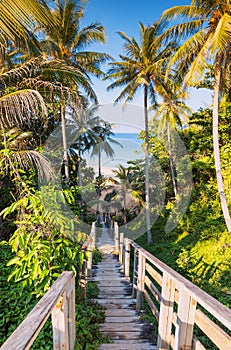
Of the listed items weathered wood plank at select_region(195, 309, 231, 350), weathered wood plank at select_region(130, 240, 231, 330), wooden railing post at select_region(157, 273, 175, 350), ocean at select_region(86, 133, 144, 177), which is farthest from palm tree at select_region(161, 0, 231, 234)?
ocean at select_region(86, 133, 144, 177)

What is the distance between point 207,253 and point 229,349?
803cm

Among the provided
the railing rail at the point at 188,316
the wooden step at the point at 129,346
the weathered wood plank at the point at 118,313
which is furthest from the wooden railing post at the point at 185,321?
the weathered wood plank at the point at 118,313

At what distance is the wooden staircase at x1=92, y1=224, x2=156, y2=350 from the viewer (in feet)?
7.85

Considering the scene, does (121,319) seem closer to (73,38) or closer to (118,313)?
(118,313)

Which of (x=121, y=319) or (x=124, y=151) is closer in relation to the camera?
(x=121, y=319)

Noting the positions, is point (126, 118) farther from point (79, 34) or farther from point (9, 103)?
point (9, 103)

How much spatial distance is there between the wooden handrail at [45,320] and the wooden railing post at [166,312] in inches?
29.8

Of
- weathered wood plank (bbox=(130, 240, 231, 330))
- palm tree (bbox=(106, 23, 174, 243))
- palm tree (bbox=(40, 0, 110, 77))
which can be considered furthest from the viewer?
palm tree (bbox=(106, 23, 174, 243))

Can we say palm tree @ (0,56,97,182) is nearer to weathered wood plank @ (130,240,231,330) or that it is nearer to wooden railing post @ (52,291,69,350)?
wooden railing post @ (52,291,69,350)

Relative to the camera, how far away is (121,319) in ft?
9.63

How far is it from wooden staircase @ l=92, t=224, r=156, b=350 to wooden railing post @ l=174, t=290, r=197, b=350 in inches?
38.3

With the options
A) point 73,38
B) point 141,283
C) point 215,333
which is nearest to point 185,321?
point 215,333

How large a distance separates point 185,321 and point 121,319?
1720 mm

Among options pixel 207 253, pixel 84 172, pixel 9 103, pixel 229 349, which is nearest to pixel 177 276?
pixel 229 349
